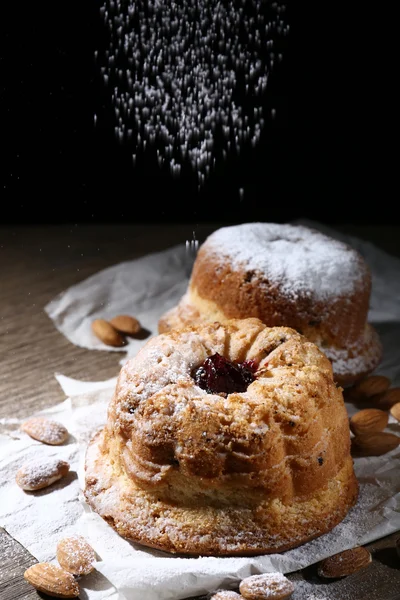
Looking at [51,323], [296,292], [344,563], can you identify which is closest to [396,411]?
[296,292]

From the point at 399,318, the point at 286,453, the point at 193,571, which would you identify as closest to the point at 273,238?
the point at 399,318

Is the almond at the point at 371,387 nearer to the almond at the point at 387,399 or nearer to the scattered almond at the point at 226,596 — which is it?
the almond at the point at 387,399

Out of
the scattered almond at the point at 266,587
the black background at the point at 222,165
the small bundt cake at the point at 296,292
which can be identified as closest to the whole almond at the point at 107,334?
the small bundt cake at the point at 296,292

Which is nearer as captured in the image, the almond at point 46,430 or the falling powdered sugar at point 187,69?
the almond at point 46,430

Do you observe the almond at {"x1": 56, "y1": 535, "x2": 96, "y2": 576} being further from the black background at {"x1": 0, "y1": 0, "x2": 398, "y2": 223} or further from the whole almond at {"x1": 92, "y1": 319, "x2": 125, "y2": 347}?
the black background at {"x1": 0, "y1": 0, "x2": 398, "y2": 223}

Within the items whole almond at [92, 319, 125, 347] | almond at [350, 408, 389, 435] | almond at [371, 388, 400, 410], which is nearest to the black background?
whole almond at [92, 319, 125, 347]

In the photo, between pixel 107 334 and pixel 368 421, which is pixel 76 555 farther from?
pixel 107 334

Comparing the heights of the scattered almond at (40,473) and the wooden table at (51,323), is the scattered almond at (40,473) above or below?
below
